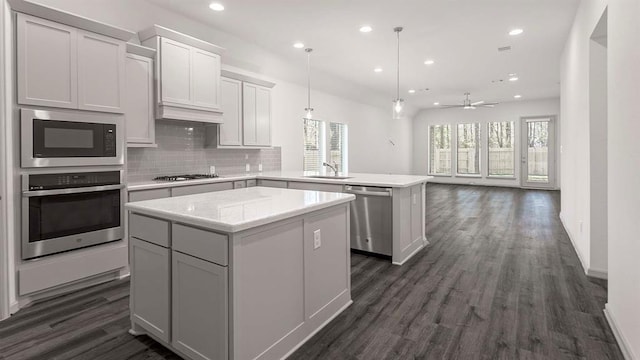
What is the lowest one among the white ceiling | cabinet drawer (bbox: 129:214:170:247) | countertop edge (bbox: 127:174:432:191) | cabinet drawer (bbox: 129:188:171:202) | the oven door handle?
cabinet drawer (bbox: 129:214:170:247)

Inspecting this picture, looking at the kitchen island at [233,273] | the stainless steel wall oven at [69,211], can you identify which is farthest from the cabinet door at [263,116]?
the kitchen island at [233,273]

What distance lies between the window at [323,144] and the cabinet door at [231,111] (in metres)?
2.28

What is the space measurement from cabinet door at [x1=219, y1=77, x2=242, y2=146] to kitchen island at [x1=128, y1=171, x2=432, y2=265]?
82 centimetres

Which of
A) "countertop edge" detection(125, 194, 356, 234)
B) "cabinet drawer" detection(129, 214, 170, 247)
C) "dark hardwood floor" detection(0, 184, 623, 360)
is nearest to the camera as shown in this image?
"countertop edge" detection(125, 194, 356, 234)

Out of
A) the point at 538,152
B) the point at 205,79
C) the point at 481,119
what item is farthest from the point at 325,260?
the point at 481,119

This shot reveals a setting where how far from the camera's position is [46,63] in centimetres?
274

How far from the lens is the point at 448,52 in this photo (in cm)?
576

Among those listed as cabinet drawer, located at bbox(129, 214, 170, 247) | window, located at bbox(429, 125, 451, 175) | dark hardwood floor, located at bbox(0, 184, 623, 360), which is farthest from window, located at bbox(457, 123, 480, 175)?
cabinet drawer, located at bbox(129, 214, 170, 247)

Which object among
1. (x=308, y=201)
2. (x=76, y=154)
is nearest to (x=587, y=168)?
(x=308, y=201)

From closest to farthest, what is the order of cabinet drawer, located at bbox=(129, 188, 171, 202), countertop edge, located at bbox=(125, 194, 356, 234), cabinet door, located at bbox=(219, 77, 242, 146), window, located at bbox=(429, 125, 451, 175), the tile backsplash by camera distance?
1. countertop edge, located at bbox=(125, 194, 356, 234)
2. cabinet drawer, located at bbox=(129, 188, 171, 202)
3. the tile backsplash
4. cabinet door, located at bbox=(219, 77, 242, 146)
5. window, located at bbox=(429, 125, 451, 175)

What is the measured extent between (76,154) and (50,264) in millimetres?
937

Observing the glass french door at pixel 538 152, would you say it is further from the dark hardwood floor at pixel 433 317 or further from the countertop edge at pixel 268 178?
the countertop edge at pixel 268 178

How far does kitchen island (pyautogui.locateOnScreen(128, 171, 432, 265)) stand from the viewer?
3.62m

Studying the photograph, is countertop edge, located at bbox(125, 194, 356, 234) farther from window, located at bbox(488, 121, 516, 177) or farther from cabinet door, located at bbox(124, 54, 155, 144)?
window, located at bbox(488, 121, 516, 177)
